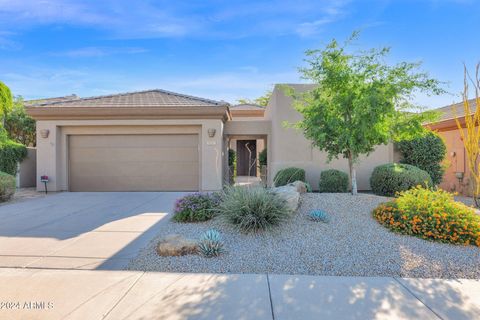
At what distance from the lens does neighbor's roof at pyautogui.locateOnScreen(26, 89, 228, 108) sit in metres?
11.2

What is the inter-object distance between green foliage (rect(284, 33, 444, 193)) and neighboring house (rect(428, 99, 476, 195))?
17.4 feet

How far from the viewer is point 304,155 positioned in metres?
10.9

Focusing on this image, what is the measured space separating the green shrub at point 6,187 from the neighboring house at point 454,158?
1589 cm

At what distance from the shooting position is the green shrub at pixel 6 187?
8.78m

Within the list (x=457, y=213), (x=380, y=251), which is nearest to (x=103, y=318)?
(x=380, y=251)

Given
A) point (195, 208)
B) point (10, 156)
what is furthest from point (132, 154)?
point (195, 208)

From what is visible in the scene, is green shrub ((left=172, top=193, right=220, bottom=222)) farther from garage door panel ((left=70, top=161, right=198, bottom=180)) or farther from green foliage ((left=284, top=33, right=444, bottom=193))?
garage door panel ((left=70, top=161, right=198, bottom=180))

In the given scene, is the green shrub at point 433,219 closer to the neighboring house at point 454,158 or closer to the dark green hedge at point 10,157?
the neighboring house at point 454,158

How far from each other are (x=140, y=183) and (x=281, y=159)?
6225mm

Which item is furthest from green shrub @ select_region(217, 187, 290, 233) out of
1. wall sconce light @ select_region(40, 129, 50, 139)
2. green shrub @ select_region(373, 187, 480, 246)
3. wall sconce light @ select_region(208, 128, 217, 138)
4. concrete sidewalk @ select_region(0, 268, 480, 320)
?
wall sconce light @ select_region(40, 129, 50, 139)

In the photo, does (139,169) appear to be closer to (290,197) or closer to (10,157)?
(10,157)

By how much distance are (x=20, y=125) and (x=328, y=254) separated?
2064 cm

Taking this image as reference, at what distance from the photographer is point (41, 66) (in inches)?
482

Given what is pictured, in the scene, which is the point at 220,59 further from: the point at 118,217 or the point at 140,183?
the point at 118,217
